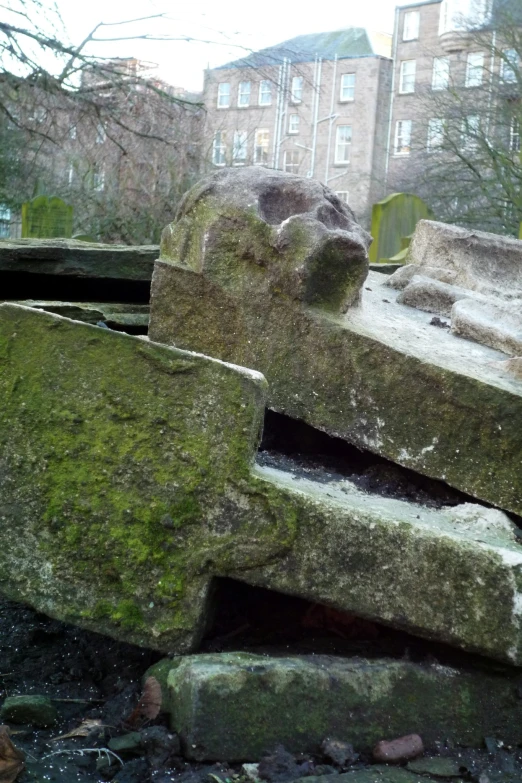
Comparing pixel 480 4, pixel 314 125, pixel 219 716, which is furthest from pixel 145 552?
pixel 314 125

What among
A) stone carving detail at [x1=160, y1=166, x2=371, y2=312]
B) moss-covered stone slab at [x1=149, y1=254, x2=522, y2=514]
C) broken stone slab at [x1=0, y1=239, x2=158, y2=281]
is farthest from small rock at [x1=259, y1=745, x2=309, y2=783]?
broken stone slab at [x1=0, y1=239, x2=158, y2=281]

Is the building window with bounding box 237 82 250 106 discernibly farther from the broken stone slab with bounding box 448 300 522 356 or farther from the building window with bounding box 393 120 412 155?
the broken stone slab with bounding box 448 300 522 356

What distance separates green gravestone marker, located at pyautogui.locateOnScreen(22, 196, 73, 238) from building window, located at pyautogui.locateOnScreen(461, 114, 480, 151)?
9778 mm

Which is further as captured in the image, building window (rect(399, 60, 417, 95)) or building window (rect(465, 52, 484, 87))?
building window (rect(399, 60, 417, 95))

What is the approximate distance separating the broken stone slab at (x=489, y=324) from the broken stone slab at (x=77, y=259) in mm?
1528

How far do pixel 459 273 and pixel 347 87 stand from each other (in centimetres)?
3952

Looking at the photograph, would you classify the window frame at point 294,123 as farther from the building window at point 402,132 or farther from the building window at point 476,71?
the building window at point 476,71

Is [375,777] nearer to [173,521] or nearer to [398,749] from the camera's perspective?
[398,749]

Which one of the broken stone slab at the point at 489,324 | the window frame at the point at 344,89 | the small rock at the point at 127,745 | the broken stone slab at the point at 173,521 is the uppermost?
the window frame at the point at 344,89

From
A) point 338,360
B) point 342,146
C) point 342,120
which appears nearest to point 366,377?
point 338,360

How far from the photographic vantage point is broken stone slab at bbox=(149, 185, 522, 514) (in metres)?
2.83

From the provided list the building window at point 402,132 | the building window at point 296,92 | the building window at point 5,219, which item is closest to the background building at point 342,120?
the building window at point 402,132

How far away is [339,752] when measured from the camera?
→ 2.30 meters

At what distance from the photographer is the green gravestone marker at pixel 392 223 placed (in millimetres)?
10117
